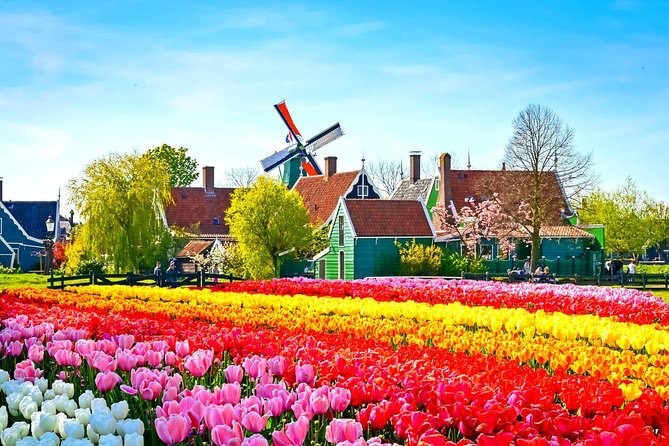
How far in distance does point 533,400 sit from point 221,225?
184 ft

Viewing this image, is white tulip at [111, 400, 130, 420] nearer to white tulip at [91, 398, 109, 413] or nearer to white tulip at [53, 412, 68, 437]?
white tulip at [91, 398, 109, 413]

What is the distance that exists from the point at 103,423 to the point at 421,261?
1361 inches

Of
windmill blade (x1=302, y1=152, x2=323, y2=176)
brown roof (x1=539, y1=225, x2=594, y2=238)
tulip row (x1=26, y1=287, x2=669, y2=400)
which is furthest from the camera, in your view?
windmill blade (x1=302, y1=152, x2=323, y2=176)

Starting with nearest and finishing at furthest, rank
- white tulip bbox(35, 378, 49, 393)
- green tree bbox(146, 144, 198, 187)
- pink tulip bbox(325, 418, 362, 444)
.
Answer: pink tulip bbox(325, 418, 362, 444), white tulip bbox(35, 378, 49, 393), green tree bbox(146, 144, 198, 187)

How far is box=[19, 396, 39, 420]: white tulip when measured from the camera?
18.1 ft

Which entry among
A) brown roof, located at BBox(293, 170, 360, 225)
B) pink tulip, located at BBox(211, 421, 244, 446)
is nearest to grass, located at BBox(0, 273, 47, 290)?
brown roof, located at BBox(293, 170, 360, 225)

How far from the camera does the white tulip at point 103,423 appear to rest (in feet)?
16.3

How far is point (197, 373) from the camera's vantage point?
671 centimetres

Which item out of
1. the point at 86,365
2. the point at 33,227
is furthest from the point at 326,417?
the point at 33,227

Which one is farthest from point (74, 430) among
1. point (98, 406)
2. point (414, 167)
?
point (414, 167)

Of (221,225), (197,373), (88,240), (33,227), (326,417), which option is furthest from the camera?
(33,227)

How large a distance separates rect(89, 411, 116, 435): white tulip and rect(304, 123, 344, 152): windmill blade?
58478 millimetres

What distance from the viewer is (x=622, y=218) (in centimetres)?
6650

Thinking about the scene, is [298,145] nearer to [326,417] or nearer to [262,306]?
[262,306]
